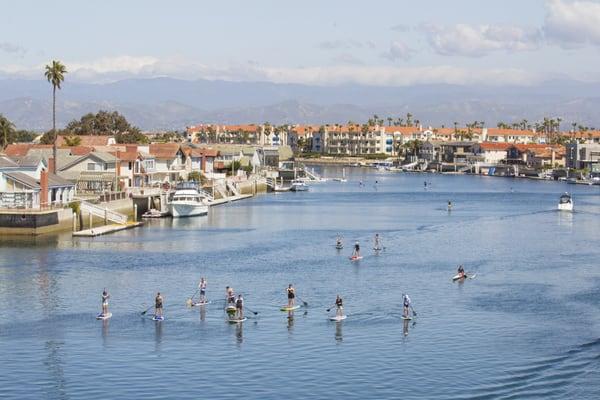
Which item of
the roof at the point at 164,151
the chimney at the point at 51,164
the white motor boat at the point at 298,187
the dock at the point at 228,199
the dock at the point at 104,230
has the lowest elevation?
the dock at the point at 104,230

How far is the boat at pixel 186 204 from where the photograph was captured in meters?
116

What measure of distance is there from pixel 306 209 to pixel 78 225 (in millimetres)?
45237

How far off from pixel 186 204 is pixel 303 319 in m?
62.3

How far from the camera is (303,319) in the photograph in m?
55.5

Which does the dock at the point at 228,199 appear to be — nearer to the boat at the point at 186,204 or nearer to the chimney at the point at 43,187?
the boat at the point at 186,204

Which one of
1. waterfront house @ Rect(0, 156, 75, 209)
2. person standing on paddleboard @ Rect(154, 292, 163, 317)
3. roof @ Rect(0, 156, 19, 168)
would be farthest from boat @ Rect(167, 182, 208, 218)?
person standing on paddleboard @ Rect(154, 292, 163, 317)

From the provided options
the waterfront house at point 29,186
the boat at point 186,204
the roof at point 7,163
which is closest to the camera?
the waterfront house at point 29,186

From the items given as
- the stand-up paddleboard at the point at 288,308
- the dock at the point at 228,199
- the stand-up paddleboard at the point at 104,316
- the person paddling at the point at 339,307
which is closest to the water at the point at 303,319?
the stand-up paddleboard at the point at 288,308

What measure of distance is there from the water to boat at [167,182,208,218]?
480 inches

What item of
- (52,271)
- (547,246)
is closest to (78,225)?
(52,271)

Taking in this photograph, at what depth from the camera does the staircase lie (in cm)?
10062

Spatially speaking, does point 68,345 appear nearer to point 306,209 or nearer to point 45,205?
point 45,205

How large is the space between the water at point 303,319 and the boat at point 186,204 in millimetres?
12184

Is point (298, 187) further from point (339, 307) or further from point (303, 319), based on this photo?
point (339, 307)
